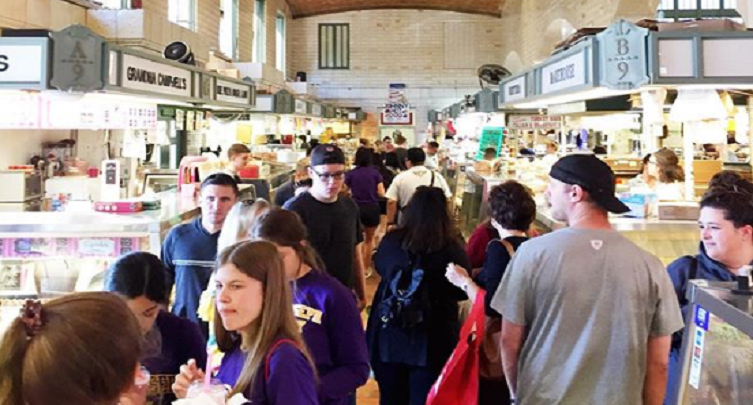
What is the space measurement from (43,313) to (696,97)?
161 inches

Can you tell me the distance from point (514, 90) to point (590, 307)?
3.64m

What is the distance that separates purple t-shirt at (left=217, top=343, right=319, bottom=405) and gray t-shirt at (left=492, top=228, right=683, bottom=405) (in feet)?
2.66

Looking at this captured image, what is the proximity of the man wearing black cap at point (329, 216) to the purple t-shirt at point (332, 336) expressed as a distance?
1.63m

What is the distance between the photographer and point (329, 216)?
12.6 feet

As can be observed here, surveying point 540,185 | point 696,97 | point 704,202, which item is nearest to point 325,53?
point 540,185

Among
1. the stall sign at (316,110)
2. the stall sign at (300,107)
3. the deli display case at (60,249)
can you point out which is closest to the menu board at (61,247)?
the deli display case at (60,249)

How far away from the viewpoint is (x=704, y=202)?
2537mm

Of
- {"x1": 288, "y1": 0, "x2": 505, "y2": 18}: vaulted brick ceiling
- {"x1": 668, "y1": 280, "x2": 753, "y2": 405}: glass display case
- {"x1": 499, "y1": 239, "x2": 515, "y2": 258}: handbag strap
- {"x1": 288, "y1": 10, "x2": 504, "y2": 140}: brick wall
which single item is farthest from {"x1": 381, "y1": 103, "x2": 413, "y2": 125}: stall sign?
{"x1": 668, "y1": 280, "x2": 753, "y2": 405}: glass display case

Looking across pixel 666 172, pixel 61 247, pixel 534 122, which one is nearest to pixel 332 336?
pixel 61 247

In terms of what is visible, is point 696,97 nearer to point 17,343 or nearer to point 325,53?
point 17,343

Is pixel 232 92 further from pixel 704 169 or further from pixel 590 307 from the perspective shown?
pixel 704 169

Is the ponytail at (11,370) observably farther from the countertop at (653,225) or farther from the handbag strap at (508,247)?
the countertop at (653,225)

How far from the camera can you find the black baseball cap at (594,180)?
2135 millimetres

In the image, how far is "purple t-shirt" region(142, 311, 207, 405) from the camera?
6.43 ft
